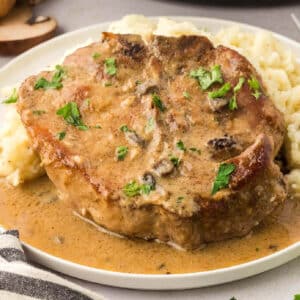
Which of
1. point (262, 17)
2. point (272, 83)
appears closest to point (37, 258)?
point (272, 83)

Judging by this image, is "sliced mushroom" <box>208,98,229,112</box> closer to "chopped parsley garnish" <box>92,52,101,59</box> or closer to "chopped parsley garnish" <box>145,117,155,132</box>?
"chopped parsley garnish" <box>145,117,155,132</box>

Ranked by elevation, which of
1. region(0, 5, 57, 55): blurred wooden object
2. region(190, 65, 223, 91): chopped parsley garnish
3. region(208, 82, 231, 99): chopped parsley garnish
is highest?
region(190, 65, 223, 91): chopped parsley garnish

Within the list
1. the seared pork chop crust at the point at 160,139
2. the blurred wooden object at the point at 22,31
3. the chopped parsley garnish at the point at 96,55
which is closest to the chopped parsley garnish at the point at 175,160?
the seared pork chop crust at the point at 160,139

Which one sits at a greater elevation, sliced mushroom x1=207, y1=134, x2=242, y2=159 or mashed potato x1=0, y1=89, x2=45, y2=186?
sliced mushroom x1=207, y1=134, x2=242, y2=159

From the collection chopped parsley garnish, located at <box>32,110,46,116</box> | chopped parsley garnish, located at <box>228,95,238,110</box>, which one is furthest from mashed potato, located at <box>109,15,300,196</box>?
chopped parsley garnish, located at <box>32,110,46,116</box>

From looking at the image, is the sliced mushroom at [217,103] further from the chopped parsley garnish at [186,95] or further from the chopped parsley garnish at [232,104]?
the chopped parsley garnish at [186,95]

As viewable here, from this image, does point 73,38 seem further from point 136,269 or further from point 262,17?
point 136,269
